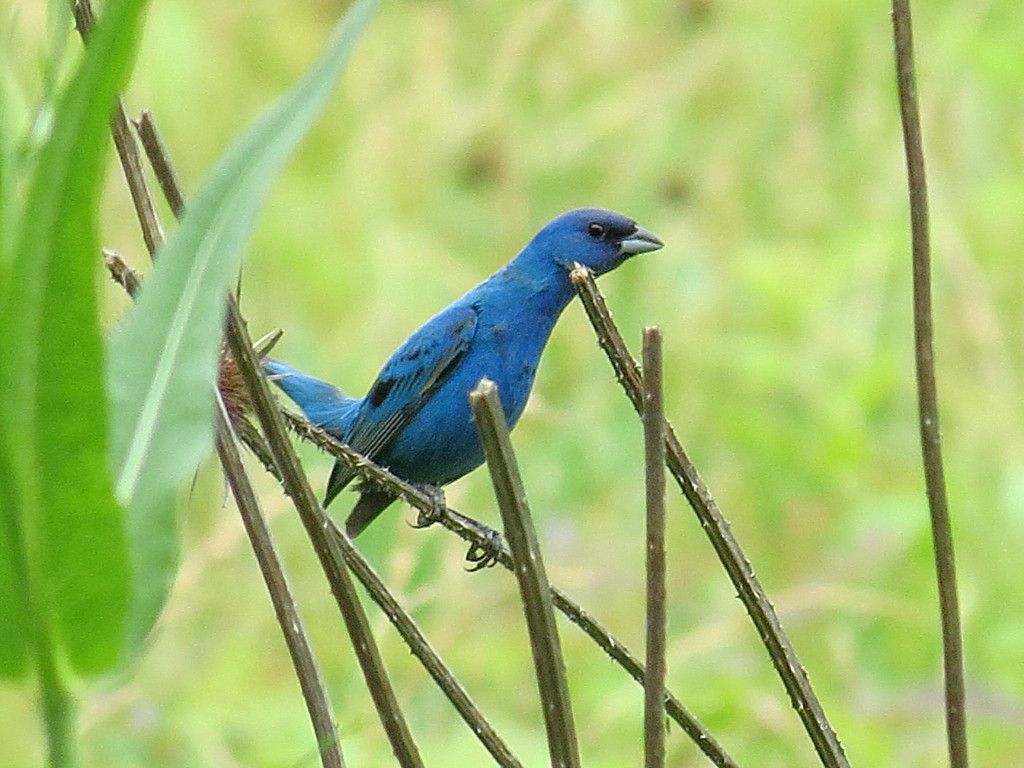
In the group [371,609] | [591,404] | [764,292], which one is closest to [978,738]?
[764,292]

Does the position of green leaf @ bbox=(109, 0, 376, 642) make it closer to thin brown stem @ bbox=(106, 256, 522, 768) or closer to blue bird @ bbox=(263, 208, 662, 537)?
thin brown stem @ bbox=(106, 256, 522, 768)

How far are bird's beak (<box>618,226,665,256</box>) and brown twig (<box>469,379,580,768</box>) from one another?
176 centimetres

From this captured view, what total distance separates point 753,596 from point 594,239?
1.71m

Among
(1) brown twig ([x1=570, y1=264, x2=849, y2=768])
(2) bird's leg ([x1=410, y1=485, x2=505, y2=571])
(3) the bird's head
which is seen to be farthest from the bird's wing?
(1) brown twig ([x1=570, y1=264, x2=849, y2=768])

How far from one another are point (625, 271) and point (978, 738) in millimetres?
1643

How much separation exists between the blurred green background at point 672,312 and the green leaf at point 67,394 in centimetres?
216

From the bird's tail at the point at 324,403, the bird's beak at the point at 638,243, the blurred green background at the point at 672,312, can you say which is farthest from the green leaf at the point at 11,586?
the bird's tail at the point at 324,403

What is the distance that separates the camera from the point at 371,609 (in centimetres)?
108

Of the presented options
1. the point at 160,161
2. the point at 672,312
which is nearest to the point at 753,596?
the point at 160,161

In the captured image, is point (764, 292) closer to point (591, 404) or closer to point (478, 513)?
point (591, 404)

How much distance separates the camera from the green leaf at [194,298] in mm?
465

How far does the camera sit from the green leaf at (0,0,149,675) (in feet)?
1.40

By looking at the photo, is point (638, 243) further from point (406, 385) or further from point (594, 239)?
point (406, 385)

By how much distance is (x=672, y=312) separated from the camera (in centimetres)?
404
